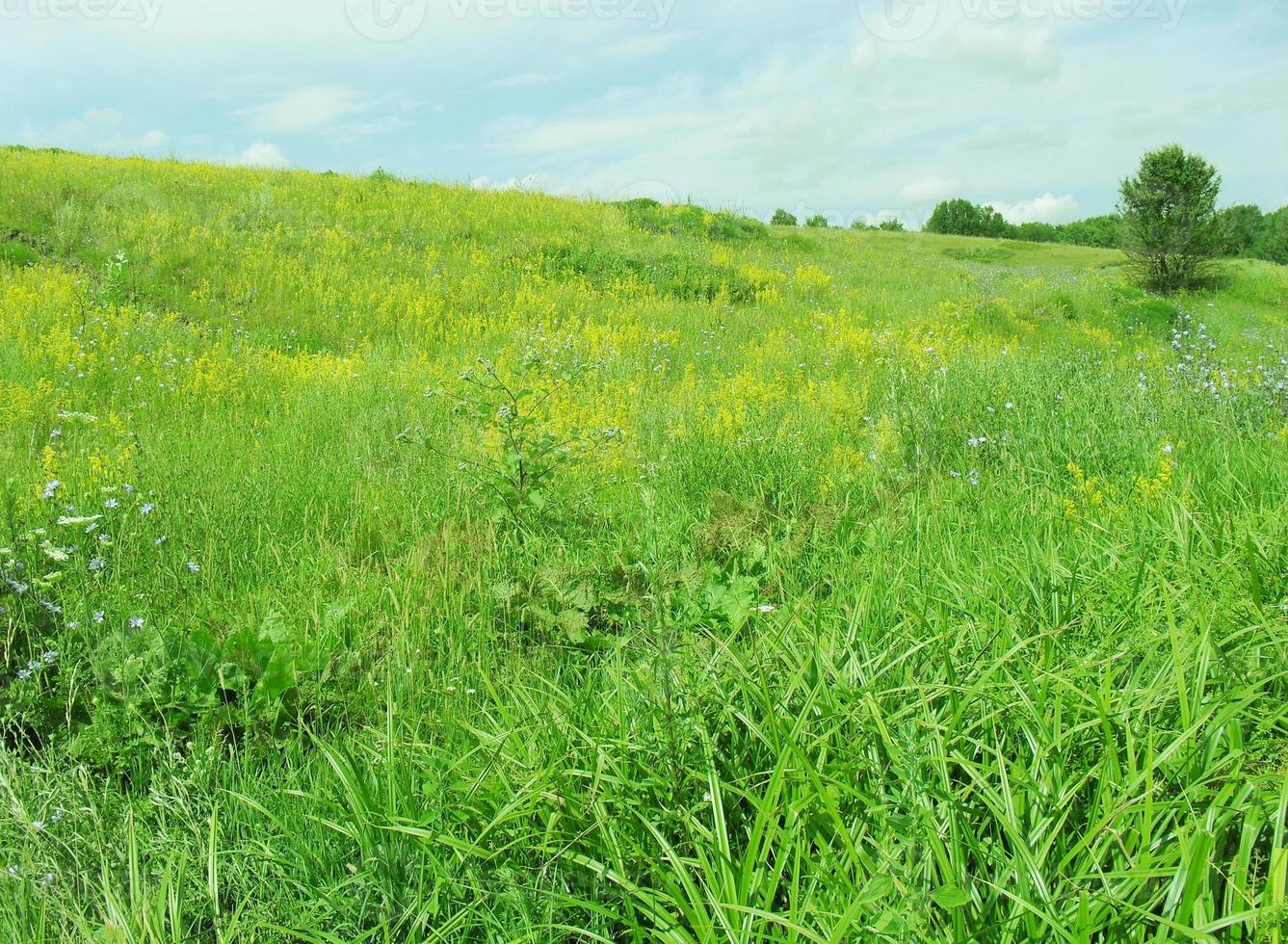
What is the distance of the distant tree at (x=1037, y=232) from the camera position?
192 feet

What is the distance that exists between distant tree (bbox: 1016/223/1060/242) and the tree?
4007cm

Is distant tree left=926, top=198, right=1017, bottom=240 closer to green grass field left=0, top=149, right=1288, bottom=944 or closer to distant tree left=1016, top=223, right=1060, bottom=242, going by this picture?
distant tree left=1016, top=223, right=1060, bottom=242

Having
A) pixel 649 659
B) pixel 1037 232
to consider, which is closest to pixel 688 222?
pixel 649 659

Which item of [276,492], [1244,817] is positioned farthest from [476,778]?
[276,492]

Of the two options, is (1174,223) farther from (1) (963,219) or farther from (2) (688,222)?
(1) (963,219)

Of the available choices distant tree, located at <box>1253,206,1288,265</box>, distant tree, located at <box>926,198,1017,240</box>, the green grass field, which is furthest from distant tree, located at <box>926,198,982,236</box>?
the green grass field

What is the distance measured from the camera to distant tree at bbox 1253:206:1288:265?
5062 cm

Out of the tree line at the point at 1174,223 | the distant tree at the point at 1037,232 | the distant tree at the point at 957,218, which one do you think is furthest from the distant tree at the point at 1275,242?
the tree line at the point at 1174,223

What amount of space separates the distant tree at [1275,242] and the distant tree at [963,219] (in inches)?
615

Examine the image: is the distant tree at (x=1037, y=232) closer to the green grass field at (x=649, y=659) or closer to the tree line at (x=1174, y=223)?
the tree line at (x=1174, y=223)

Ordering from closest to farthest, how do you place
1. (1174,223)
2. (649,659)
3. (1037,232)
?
(649,659), (1174,223), (1037,232)

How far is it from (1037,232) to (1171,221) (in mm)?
45026

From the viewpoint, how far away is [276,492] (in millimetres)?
4207

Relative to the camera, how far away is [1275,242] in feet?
170
